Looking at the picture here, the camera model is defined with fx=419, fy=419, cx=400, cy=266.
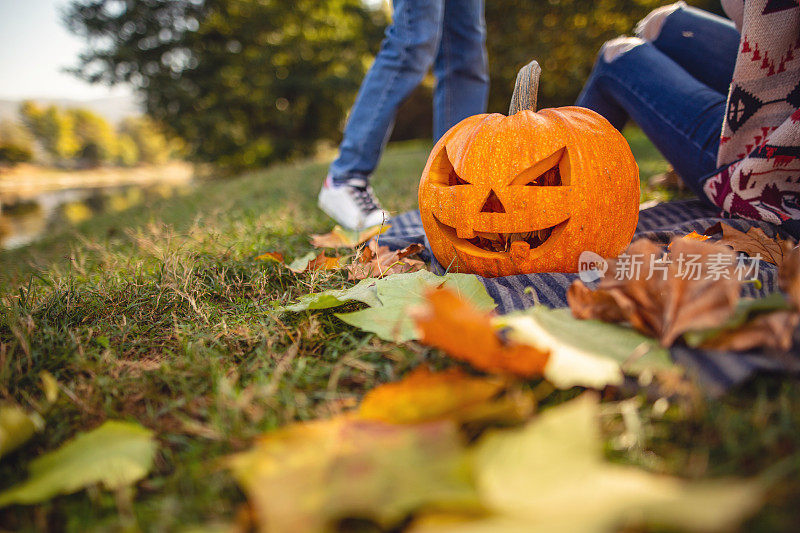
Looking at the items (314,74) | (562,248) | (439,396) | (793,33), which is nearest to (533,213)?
(562,248)

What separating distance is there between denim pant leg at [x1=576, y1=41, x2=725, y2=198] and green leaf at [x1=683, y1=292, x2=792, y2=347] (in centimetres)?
124

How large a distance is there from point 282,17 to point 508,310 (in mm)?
16704

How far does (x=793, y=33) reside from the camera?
1342 millimetres

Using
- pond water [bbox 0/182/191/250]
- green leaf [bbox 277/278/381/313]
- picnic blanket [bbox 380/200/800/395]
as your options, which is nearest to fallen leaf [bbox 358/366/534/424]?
picnic blanket [bbox 380/200/800/395]

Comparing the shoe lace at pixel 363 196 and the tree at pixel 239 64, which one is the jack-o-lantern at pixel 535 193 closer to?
the shoe lace at pixel 363 196

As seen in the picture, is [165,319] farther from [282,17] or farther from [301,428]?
[282,17]

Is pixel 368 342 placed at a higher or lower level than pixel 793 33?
lower

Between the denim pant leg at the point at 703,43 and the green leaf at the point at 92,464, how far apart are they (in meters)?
2.66

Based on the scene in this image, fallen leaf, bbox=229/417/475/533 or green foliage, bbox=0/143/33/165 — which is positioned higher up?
fallen leaf, bbox=229/417/475/533

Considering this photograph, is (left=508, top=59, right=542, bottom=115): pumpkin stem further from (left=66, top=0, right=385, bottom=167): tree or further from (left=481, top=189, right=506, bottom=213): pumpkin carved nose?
(left=66, top=0, right=385, bottom=167): tree

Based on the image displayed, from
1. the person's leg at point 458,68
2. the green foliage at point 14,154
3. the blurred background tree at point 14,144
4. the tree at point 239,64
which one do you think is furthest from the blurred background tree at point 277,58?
the green foliage at point 14,154

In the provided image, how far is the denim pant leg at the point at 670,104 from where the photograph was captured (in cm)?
174

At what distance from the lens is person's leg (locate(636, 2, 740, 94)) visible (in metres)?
1.98

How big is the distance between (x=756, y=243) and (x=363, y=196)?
164 cm
